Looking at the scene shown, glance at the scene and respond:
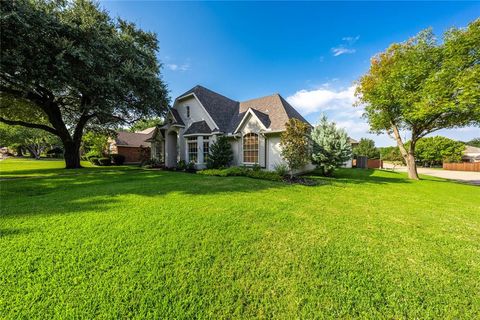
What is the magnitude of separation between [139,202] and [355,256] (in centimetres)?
587

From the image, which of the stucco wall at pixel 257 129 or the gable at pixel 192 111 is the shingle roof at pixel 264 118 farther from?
the gable at pixel 192 111

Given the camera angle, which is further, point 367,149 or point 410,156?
point 367,149

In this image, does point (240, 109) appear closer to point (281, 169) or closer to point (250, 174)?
point (281, 169)

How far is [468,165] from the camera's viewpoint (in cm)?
2864

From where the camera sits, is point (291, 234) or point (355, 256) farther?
point (291, 234)

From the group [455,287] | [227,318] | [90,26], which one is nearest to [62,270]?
[227,318]

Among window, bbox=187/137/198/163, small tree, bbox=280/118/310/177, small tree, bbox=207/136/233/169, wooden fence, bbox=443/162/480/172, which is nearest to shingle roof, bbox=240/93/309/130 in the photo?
small tree, bbox=280/118/310/177

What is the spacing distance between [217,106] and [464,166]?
40712 mm

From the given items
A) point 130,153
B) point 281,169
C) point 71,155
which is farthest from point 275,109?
point 130,153

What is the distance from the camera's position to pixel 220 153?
14039mm

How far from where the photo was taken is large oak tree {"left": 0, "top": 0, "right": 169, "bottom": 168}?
30.7ft

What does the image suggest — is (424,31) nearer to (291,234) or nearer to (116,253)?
(291,234)

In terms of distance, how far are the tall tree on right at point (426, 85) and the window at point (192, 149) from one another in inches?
592

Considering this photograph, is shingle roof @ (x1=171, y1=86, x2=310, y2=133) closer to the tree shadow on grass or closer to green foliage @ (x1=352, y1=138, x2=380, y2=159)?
the tree shadow on grass
